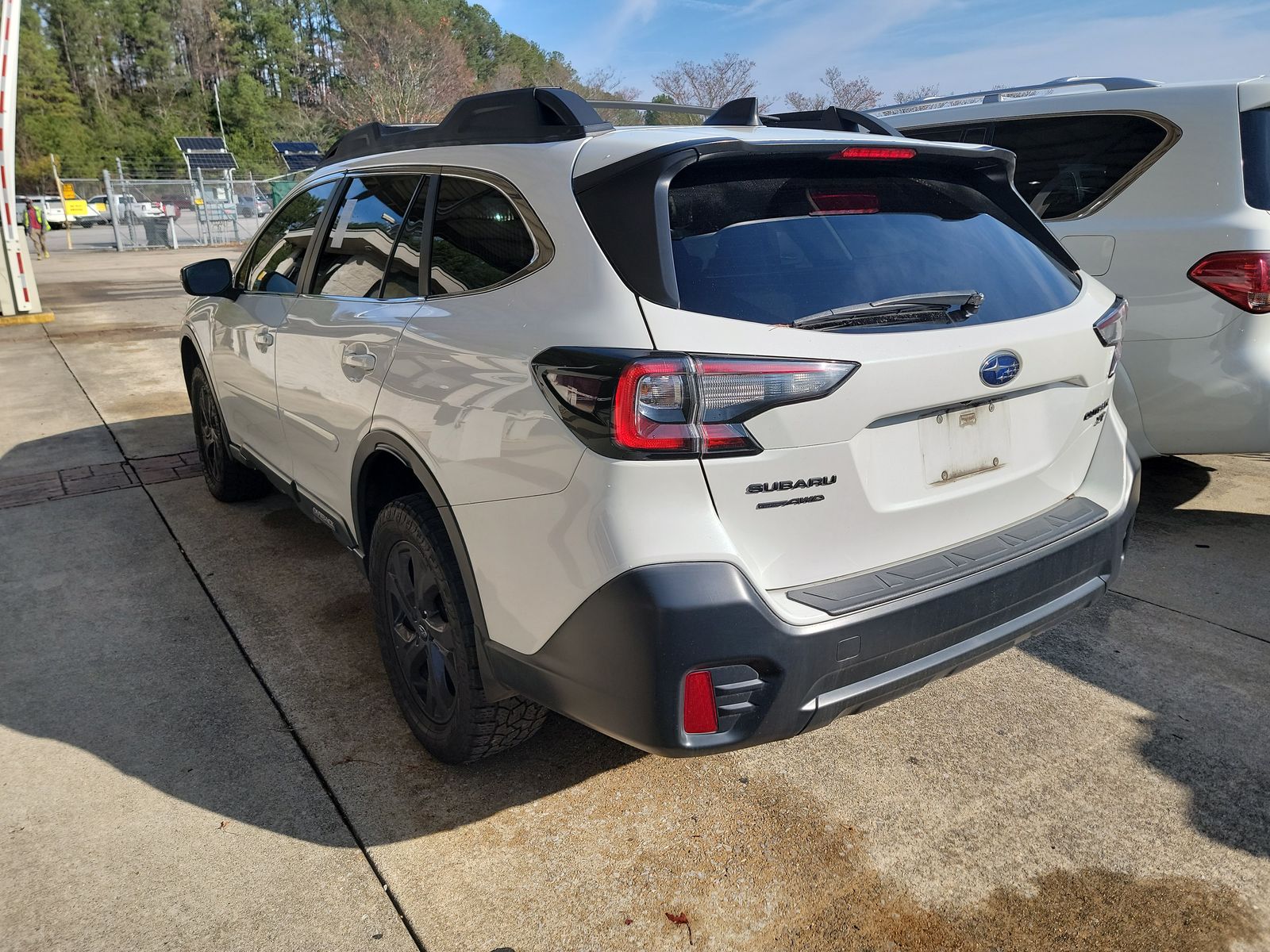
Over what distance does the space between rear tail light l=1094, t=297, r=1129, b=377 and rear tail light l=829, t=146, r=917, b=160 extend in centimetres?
73

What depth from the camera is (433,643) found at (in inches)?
107

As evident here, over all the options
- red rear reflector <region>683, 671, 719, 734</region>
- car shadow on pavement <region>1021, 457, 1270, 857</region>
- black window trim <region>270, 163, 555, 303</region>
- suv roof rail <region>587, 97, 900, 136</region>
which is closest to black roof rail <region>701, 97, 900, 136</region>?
suv roof rail <region>587, 97, 900, 136</region>

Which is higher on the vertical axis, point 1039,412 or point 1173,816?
point 1039,412

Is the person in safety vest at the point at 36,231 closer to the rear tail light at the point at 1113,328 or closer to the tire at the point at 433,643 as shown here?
the tire at the point at 433,643

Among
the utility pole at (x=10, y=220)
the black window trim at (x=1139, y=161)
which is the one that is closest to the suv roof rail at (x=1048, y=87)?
the black window trim at (x=1139, y=161)

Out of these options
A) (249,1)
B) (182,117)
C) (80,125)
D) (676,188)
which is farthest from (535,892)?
(249,1)

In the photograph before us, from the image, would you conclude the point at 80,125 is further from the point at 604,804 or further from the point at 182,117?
the point at 604,804

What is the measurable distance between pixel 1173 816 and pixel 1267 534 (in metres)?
2.57

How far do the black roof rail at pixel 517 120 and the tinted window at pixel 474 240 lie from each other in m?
0.15

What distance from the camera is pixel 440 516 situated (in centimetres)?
252

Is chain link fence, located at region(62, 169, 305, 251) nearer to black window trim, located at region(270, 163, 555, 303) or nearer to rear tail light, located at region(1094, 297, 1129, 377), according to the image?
black window trim, located at region(270, 163, 555, 303)

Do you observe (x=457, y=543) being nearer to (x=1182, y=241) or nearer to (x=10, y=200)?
(x=1182, y=241)

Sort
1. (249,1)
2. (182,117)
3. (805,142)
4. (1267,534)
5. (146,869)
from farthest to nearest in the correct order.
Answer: (249,1) → (182,117) → (1267,534) → (146,869) → (805,142)

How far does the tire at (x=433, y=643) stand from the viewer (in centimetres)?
252
